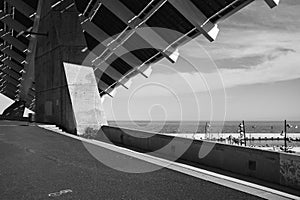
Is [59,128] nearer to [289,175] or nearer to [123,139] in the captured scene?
[123,139]

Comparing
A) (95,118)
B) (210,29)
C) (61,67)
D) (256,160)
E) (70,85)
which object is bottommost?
(256,160)

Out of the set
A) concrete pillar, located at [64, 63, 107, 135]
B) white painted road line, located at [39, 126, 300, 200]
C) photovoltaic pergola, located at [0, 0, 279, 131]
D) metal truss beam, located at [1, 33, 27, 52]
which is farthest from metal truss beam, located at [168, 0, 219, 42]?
metal truss beam, located at [1, 33, 27, 52]

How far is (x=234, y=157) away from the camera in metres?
8.09

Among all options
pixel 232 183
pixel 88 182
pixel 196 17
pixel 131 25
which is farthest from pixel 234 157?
pixel 131 25

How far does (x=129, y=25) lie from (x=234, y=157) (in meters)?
18.7

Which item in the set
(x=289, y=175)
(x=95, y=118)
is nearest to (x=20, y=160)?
(x=289, y=175)

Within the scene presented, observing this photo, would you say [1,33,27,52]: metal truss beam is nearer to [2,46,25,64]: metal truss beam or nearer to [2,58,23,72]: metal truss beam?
[2,46,25,64]: metal truss beam

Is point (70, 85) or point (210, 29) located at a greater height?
point (210, 29)

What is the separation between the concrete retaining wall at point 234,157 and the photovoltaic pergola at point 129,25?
10.2 metres

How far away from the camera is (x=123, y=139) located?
1455cm

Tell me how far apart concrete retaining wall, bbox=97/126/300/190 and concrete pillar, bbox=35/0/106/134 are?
7.16 metres

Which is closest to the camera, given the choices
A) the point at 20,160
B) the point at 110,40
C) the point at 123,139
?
the point at 20,160

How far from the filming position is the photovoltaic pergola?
2055 cm

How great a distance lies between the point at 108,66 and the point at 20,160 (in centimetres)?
3644
